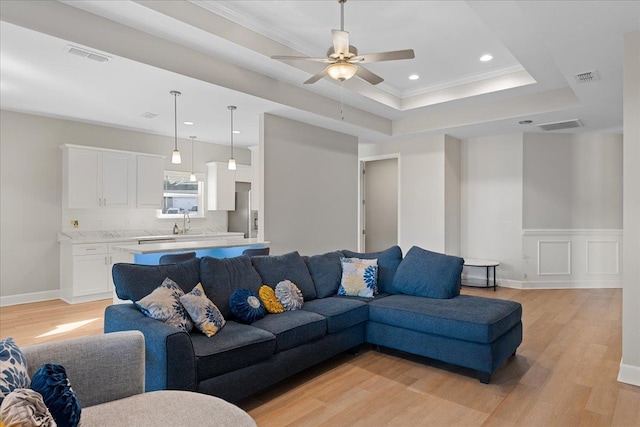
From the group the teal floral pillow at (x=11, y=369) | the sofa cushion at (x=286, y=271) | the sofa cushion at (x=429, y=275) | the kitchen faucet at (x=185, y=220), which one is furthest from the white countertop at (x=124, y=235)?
the teal floral pillow at (x=11, y=369)

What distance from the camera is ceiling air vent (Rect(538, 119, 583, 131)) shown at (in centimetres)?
589

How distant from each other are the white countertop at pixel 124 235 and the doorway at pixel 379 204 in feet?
9.47

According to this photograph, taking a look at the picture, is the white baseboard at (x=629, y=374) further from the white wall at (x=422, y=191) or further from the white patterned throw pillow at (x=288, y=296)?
the white wall at (x=422, y=191)

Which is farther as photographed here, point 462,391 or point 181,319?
point 462,391

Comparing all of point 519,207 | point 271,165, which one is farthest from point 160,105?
point 519,207

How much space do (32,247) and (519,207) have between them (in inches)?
320

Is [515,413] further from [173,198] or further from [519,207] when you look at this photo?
[173,198]

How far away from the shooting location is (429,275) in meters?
3.80

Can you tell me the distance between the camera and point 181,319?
2609mm

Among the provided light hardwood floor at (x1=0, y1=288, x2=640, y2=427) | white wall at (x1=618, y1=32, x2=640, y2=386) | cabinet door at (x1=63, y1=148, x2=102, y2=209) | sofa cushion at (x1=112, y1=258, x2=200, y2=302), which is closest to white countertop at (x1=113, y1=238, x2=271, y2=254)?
light hardwood floor at (x1=0, y1=288, x2=640, y2=427)

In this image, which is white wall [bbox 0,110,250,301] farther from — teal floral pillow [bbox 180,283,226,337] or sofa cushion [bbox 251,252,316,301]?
teal floral pillow [bbox 180,283,226,337]

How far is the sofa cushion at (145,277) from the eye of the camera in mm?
2705

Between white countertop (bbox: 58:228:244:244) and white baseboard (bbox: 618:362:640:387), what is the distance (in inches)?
249

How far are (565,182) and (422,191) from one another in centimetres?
249
